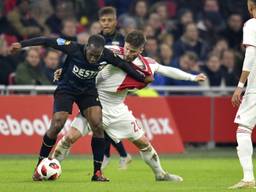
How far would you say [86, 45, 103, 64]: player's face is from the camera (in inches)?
515

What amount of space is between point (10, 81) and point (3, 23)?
1.88 metres

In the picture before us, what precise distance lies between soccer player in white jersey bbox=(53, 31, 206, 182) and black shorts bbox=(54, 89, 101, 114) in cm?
42

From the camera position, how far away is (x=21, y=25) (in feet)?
73.6

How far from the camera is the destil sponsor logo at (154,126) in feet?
68.2

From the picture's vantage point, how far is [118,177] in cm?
1464

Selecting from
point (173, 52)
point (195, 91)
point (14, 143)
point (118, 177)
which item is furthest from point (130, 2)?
point (118, 177)

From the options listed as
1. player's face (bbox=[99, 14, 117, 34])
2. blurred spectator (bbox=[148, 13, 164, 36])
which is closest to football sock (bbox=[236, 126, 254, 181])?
player's face (bbox=[99, 14, 117, 34])

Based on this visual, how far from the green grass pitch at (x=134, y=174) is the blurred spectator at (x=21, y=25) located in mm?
4070

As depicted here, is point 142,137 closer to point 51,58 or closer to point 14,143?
point 14,143

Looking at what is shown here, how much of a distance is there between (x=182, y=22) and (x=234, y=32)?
177cm

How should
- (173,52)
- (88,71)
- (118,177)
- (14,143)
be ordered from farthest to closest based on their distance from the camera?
1. (173,52)
2. (14,143)
3. (118,177)
4. (88,71)

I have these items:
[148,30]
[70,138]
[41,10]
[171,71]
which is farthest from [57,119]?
[148,30]

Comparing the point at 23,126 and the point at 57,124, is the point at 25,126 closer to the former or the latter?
the point at 23,126

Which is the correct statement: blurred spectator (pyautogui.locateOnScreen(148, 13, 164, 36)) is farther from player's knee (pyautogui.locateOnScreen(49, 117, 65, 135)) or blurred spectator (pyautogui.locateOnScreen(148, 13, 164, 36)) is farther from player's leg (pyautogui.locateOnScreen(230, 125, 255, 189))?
player's leg (pyautogui.locateOnScreen(230, 125, 255, 189))
